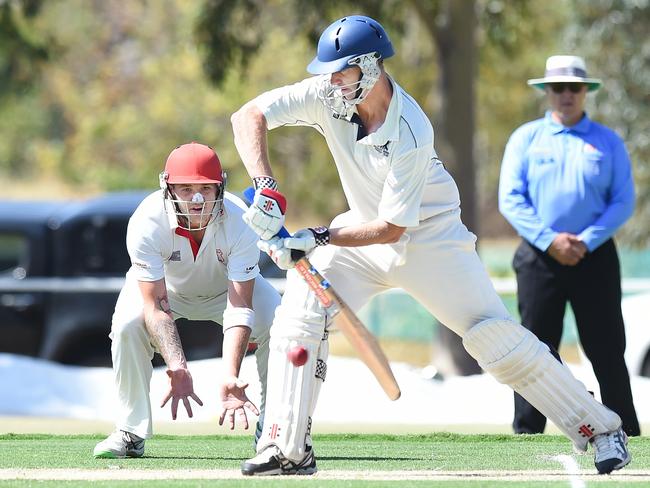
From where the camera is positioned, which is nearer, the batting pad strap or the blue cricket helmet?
the blue cricket helmet

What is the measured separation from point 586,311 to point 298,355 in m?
2.77

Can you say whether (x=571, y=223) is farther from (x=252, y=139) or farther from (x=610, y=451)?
(x=252, y=139)

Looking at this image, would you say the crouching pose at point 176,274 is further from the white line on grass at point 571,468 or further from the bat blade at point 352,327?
the white line on grass at point 571,468

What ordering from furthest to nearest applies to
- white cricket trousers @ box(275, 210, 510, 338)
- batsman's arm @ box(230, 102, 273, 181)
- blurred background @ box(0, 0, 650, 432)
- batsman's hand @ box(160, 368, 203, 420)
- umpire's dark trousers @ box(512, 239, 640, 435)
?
blurred background @ box(0, 0, 650, 432) → umpire's dark trousers @ box(512, 239, 640, 435) → batsman's hand @ box(160, 368, 203, 420) → white cricket trousers @ box(275, 210, 510, 338) → batsman's arm @ box(230, 102, 273, 181)

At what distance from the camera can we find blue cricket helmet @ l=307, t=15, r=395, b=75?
18.7 feet

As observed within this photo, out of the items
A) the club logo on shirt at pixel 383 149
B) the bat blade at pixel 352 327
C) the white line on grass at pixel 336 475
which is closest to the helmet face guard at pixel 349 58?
the club logo on shirt at pixel 383 149

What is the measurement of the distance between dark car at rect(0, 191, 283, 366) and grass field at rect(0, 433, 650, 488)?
13.2ft

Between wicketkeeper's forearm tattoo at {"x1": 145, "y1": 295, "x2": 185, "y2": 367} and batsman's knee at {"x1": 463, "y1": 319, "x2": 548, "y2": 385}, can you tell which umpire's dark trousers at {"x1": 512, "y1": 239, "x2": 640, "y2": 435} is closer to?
batsman's knee at {"x1": 463, "y1": 319, "x2": 548, "y2": 385}

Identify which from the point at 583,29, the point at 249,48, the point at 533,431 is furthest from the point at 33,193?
the point at 533,431

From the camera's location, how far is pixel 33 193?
4334 centimetres

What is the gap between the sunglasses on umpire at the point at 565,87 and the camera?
27.5ft

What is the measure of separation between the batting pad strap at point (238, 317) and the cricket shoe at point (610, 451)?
4.99 feet

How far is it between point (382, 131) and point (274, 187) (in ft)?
1.52

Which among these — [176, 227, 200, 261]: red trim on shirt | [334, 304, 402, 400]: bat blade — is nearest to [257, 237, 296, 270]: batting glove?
[334, 304, 402, 400]: bat blade
